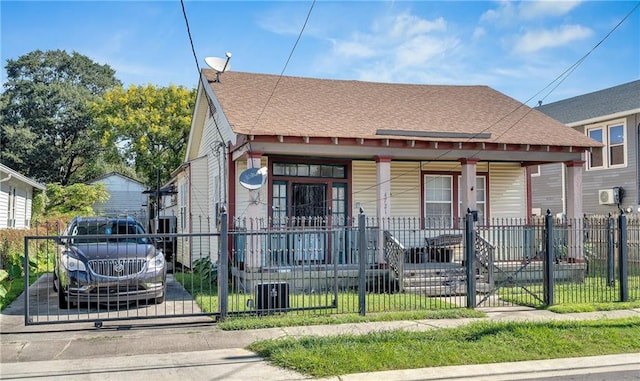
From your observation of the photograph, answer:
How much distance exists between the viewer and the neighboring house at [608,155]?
69.1 feet

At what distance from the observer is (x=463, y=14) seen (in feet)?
45.0

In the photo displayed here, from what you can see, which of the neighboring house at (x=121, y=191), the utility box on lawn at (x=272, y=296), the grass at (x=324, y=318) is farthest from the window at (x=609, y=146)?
the neighboring house at (x=121, y=191)

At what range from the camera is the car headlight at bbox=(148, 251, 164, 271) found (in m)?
10.5

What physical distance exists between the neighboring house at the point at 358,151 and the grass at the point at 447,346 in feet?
15.2

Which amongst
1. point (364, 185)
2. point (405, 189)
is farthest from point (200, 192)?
point (405, 189)

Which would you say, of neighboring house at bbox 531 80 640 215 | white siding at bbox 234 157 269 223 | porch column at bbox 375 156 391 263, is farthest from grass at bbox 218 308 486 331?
neighboring house at bbox 531 80 640 215

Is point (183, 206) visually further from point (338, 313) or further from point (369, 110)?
point (338, 313)

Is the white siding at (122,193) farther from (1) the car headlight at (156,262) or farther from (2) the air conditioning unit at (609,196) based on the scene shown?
(1) the car headlight at (156,262)

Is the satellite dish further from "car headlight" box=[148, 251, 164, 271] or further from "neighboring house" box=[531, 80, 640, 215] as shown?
"neighboring house" box=[531, 80, 640, 215]

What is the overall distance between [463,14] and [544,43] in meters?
2.73

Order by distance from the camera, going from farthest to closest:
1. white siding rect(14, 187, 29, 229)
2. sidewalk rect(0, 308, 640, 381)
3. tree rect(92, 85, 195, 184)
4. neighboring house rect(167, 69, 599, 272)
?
tree rect(92, 85, 195, 184)
white siding rect(14, 187, 29, 229)
neighboring house rect(167, 69, 599, 272)
sidewalk rect(0, 308, 640, 381)

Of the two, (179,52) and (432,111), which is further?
(432,111)

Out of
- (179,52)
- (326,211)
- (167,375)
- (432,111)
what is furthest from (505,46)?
(167,375)

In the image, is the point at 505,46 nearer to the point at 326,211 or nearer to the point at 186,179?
the point at 326,211
